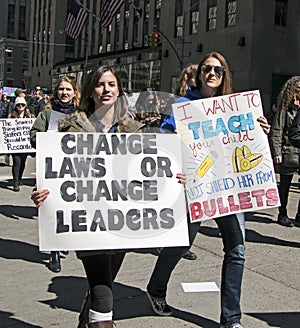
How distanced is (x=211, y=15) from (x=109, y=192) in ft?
110

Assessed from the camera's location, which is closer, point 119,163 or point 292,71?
point 119,163

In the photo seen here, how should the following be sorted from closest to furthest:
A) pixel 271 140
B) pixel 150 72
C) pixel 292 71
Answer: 1. pixel 271 140
2. pixel 292 71
3. pixel 150 72

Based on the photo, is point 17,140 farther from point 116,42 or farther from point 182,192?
point 116,42

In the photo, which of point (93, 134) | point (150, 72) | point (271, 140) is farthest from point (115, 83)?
point (150, 72)

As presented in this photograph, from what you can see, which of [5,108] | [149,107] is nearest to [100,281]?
[149,107]

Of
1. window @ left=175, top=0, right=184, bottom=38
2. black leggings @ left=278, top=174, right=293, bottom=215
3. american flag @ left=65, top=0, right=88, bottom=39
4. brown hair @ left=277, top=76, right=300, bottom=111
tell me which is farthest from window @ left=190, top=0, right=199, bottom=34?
→ brown hair @ left=277, top=76, right=300, bottom=111

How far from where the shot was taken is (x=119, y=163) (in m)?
3.37

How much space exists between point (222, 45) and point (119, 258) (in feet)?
104

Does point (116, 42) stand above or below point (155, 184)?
above

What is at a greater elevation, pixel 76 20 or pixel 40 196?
pixel 76 20

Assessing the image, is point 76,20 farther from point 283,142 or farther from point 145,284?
point 145,284

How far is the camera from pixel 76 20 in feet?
111

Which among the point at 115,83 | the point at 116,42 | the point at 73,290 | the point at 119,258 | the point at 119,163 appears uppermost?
the point at 116,42

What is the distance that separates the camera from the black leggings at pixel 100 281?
10.4ft
